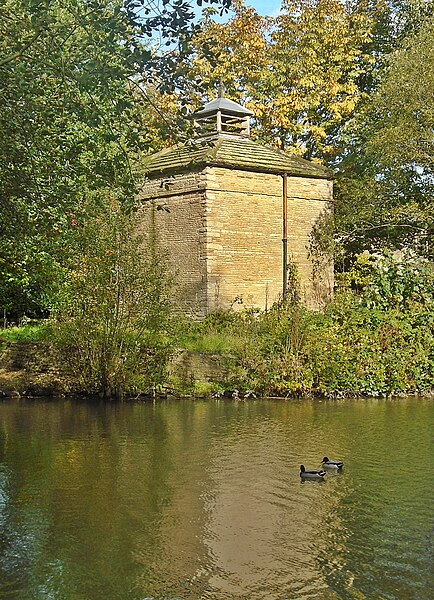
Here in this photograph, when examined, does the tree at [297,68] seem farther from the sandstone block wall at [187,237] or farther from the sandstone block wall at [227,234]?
the sandstone block wall at [187,237]

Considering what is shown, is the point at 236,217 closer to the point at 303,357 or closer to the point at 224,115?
the point at 224,115

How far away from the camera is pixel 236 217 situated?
A: 23.1 m

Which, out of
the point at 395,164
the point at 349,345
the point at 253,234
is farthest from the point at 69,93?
the point at 395,164

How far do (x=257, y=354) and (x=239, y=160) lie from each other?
24.7ft

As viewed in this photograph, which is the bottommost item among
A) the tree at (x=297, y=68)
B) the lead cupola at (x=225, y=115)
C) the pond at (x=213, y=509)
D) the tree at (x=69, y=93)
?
the pond at (x=213, y=509)

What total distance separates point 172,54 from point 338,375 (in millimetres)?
12181

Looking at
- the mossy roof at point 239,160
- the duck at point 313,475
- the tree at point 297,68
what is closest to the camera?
the duck at point 313,475

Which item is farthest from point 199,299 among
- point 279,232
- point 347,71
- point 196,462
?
point 347,71

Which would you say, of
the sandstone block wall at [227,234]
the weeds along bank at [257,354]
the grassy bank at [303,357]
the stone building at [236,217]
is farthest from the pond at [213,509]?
the stone building at [236,217]

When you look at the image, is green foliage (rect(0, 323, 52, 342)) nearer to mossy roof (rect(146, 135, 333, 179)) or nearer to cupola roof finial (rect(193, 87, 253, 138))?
mossy roof (rect(146, 135, 333, 179))

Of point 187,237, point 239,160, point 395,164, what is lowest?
point 187,237

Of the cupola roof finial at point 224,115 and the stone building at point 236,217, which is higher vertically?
the cupola roof finial at point 224,115

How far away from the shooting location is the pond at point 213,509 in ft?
20.0

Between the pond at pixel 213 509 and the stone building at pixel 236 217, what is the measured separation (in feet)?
27.6
